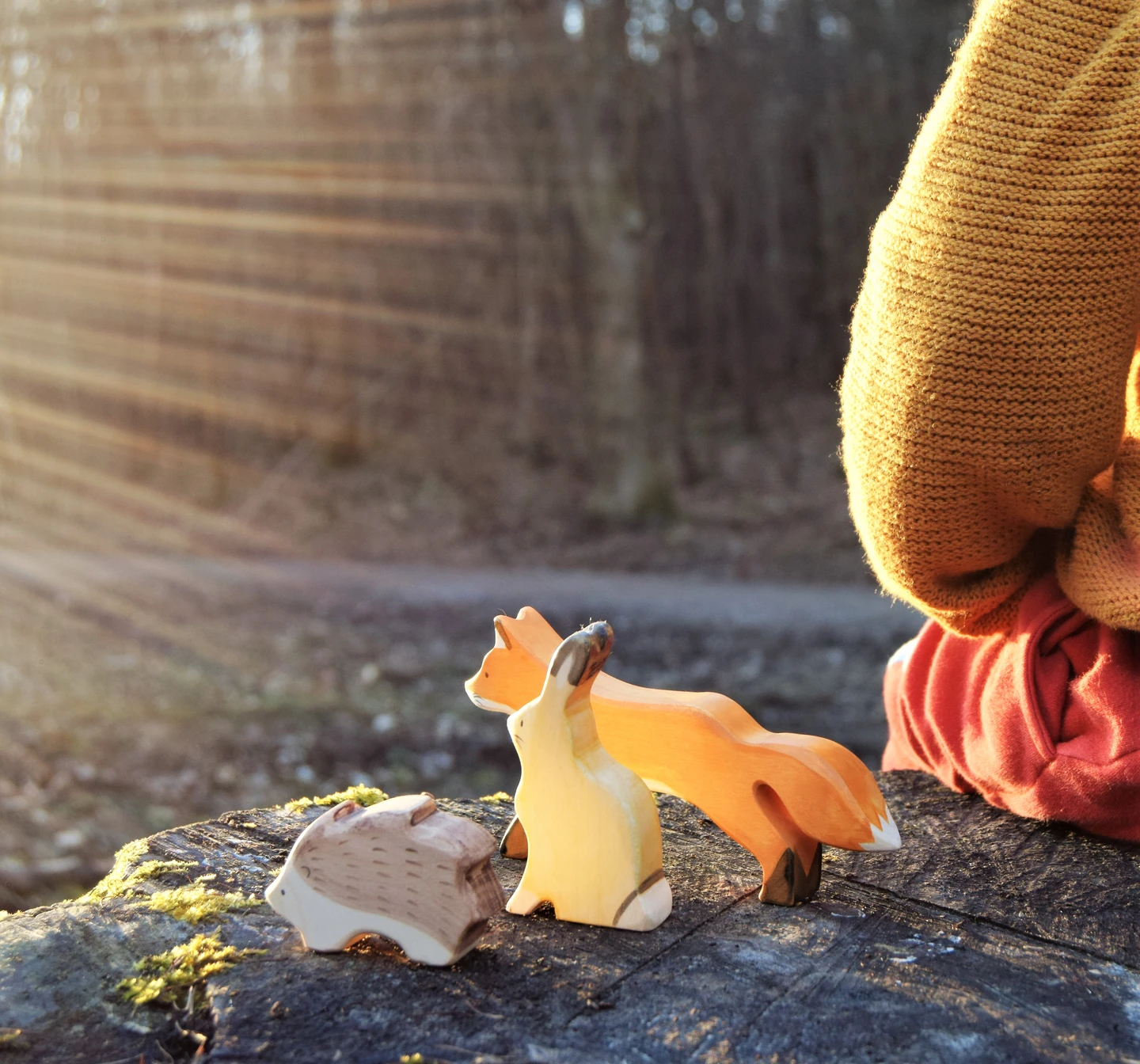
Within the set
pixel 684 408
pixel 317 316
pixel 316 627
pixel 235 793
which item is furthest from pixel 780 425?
pixel 235 793

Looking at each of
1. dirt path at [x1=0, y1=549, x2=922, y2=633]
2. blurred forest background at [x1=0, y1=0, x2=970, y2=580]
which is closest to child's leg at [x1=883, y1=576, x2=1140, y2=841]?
dirt path at [x1=0, y1=549, x2=922, y2=633]

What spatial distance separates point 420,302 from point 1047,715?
1182 cm

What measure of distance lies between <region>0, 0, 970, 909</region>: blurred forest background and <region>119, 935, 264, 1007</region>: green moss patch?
4369 millimetres

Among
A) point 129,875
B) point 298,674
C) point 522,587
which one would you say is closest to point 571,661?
point 129,875

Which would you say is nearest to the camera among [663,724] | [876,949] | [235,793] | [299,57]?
[876,949]

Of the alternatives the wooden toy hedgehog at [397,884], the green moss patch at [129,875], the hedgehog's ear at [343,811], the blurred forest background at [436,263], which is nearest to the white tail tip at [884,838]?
the wooden toy hedgehog at [397,884]

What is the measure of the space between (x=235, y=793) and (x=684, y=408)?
915 cm

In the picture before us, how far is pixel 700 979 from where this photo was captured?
1.45 meters

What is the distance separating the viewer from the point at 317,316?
496 inches

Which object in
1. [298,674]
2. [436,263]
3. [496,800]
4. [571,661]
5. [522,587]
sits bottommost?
[522,587]

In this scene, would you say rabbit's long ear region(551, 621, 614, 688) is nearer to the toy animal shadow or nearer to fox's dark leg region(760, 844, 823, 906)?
the toy animal shadow

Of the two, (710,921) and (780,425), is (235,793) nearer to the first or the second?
(710,921)

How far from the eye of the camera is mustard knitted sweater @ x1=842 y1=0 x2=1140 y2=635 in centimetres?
158

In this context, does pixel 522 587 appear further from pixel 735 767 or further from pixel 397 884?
pixel 397 884
